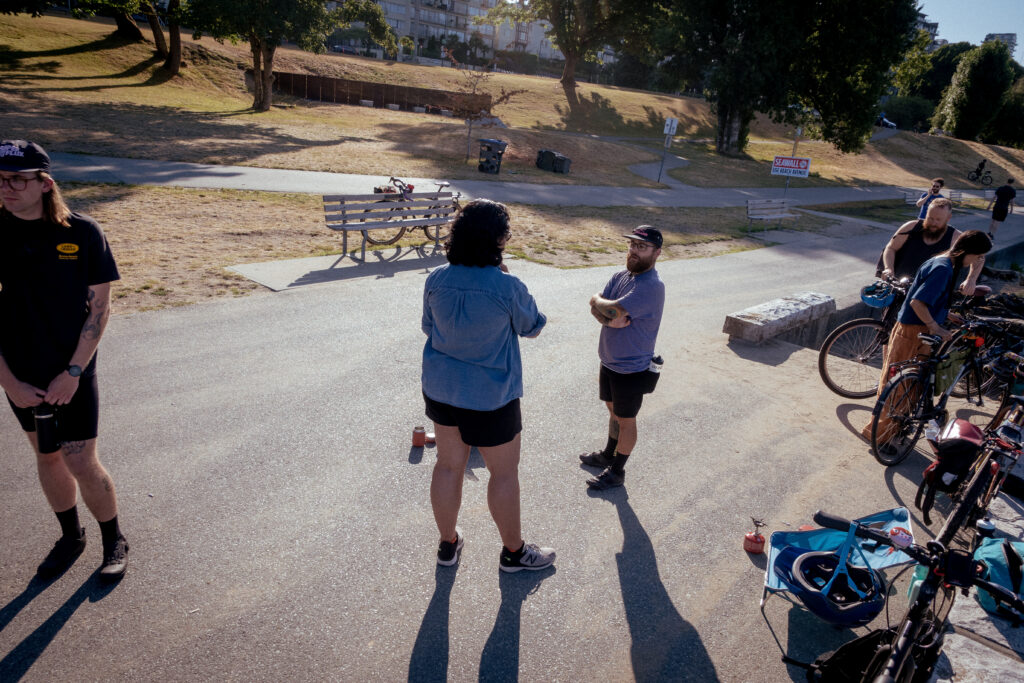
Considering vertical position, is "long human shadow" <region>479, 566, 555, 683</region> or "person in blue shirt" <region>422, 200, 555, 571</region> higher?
"person in blue shirt" <region>422, 200, 555, 571</region>

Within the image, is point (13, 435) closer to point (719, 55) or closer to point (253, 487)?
point (253, 487)

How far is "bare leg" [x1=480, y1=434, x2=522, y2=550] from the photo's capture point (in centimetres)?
309

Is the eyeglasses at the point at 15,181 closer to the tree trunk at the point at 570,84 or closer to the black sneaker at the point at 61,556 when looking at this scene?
the black sneaker at the point at 61,556

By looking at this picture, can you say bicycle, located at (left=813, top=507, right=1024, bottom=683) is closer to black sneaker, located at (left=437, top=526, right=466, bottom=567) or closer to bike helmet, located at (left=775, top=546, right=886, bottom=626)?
bike helmet, located at (left=775, top=546, right=886, bottom=626)

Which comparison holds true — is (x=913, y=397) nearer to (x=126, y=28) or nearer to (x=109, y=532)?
(x=109, y=532)

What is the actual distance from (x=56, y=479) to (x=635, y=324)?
3238 millimetres

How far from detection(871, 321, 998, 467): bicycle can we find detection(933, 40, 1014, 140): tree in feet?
209

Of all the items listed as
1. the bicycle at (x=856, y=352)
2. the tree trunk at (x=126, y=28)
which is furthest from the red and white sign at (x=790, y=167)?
the tree trunk at (x=126, y=28)

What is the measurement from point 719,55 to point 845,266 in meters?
26.1

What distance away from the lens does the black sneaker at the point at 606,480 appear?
4.39m

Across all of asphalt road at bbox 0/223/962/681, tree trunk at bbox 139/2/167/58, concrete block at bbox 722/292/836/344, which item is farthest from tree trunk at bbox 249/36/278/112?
concrete block at bbox 722/292/836/344

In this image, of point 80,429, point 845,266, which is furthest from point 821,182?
point 80,429

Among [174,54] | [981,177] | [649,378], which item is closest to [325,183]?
[649,378]

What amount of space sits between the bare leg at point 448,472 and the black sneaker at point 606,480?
4.48ft
